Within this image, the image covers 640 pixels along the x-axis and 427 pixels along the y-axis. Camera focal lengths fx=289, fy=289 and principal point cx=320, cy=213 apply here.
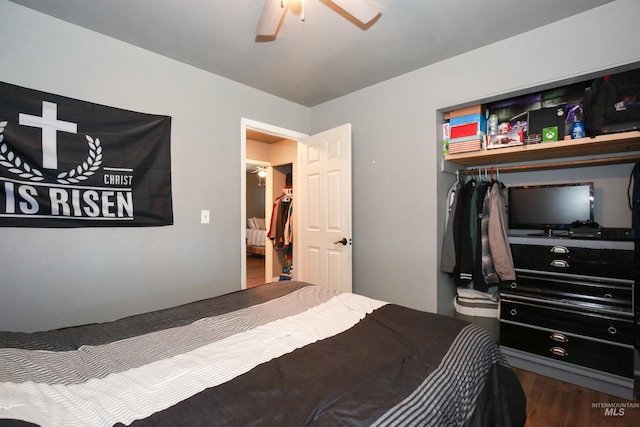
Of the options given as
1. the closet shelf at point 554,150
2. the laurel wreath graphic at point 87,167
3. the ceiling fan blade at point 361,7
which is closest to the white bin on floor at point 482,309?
the closet shelf at point 554,150

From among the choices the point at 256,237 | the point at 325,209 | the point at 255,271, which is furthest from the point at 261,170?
the point at 325,209

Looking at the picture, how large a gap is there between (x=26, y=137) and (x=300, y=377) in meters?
2.07

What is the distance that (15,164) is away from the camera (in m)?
1.66

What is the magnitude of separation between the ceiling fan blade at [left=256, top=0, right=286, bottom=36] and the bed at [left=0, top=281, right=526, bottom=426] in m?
1.47

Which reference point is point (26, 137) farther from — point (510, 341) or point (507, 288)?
point (510, 341)

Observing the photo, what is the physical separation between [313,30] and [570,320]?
2.64m

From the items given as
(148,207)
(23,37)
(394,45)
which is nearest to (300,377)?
(148,207)

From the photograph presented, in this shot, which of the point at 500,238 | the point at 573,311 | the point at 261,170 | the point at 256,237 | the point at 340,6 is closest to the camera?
the point at 340,6

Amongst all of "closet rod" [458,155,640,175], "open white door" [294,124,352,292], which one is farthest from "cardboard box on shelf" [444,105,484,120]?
"open white door" [294,124,352,292]

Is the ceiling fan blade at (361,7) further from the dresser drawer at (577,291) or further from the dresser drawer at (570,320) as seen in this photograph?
the dresser drawer at (570,320)

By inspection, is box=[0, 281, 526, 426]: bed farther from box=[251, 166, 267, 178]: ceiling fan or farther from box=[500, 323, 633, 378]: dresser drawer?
box=[251, 166, 267, 178]: ceiling fan

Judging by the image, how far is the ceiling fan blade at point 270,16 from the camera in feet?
4.54

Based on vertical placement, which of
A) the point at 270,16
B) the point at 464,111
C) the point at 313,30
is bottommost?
the point at 464,111

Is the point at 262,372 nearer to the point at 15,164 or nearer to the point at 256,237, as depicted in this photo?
the point at 15,164
